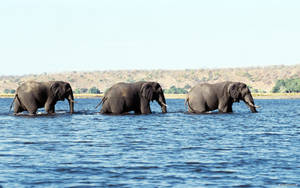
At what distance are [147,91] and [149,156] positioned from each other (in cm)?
2493

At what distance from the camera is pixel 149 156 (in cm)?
2258

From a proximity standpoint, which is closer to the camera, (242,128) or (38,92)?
(242,128)

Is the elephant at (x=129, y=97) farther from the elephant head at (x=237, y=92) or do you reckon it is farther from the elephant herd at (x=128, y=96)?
the elephant head at (x=237, y=92)

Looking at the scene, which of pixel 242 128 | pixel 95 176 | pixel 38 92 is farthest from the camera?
pixel 38 92

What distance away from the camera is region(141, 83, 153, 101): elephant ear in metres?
47.2

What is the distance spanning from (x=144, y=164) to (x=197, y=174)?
7.96 ft

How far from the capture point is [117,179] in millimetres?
17641

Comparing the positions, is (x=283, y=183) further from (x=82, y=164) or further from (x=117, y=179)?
(x=82, y=164)

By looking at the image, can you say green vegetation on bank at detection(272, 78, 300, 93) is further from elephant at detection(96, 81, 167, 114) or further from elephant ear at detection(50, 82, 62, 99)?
elephant ear at detection(50, 82, 62, 99)

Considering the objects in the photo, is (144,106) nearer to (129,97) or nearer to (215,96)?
(129,97)

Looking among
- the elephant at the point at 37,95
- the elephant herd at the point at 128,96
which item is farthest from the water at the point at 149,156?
the elephant herd at the point at 128,96

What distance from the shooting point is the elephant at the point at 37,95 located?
45.7 m

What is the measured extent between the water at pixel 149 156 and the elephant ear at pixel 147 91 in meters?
9.63

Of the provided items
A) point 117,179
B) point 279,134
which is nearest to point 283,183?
point 117,179
